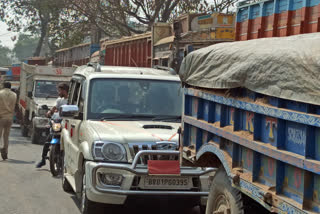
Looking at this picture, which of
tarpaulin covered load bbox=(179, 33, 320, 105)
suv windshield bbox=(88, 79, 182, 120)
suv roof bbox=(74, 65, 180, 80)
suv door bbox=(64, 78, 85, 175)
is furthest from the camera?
suv roof bbox=(74, 65, 180, 80)

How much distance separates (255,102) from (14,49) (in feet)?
517

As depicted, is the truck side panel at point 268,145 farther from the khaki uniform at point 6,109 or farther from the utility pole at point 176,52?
the utility pole at point 176,52

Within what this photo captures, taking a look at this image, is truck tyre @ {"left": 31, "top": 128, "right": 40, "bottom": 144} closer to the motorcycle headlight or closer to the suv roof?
the motorcycle headlight

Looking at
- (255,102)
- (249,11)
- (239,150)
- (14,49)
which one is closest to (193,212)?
(249,11)

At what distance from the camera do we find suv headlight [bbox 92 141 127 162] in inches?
271

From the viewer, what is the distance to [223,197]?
4973 mm

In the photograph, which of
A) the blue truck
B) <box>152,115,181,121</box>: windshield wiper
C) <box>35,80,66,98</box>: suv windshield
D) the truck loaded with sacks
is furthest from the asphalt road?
<box>35,80,66,98</box>: suv windshield

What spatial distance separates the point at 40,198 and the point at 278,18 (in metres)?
4.17

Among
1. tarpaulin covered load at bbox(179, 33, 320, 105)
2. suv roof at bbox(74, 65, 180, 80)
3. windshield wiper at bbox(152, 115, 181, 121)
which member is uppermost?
tarpaulin covered load at bbox(179, 33, 320, 105)

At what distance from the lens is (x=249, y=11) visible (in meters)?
8.02

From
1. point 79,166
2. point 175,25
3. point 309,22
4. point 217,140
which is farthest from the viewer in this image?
point 175,25

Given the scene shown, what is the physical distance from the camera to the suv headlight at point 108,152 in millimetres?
6887

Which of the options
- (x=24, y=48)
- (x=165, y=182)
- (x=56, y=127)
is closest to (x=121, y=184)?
(x=165, y=182)

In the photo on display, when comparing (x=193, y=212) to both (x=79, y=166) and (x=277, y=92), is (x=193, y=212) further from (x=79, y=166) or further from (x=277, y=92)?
(x=277, y=92)
